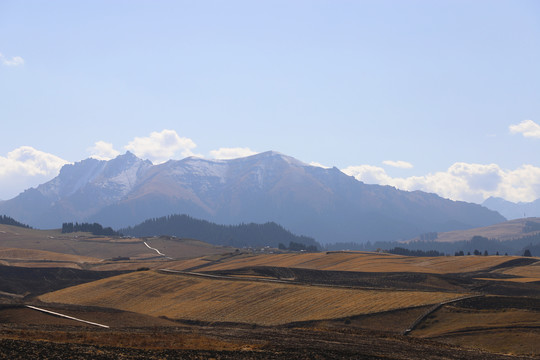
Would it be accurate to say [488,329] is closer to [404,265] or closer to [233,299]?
[233,299]

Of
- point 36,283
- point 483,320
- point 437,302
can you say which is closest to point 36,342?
point 483,320

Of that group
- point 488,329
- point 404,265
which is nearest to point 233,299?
point 488,329

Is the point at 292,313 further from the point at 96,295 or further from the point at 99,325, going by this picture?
the point at 96,295

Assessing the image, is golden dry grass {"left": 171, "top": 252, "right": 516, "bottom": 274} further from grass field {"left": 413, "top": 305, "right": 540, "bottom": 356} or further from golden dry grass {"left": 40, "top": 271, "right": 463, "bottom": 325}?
grass field {"left": 413, "top": 305, "right": 540, "bottom": 356}

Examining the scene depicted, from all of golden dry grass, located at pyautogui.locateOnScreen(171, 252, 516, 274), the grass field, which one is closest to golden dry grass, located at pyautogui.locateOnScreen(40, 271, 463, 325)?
the grass field

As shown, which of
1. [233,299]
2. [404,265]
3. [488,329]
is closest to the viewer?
[488,329]

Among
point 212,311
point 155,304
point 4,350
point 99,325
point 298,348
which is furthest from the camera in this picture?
point 155,304

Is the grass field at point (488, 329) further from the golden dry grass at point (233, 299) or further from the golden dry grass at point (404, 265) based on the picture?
the golden dry grass at point (404, 265)

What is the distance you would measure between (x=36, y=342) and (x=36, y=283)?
118 m

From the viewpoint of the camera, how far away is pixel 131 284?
412 feet

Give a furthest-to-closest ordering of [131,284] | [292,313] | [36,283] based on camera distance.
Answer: [36,283]
[131,284]
[292,313]

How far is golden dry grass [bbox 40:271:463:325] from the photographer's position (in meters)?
88.8

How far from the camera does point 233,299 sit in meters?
102

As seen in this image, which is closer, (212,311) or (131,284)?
(212,311)
